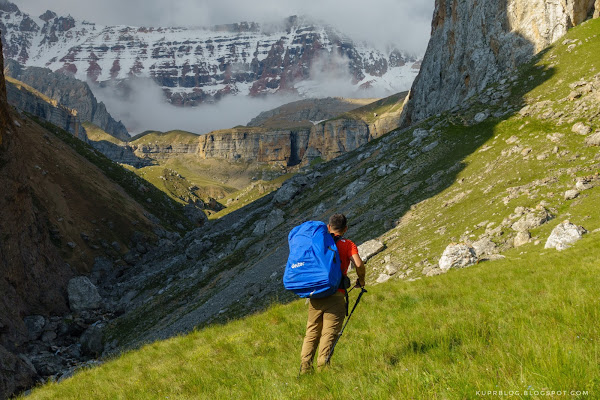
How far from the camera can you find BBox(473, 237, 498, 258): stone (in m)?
18.8

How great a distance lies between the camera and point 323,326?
724 centimetres

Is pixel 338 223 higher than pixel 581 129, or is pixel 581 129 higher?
pixel 338 223

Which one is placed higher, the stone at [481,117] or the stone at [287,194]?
the stone at [481,117]

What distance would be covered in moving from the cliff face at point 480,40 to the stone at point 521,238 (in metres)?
36.7

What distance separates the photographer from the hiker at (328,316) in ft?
23.2

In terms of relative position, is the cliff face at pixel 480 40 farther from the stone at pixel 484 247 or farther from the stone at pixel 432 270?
the stone at pixel 432 270

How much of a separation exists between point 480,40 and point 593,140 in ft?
129

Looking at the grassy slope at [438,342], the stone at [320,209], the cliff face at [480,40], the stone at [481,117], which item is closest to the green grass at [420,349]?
the grassy slope at [438,342]

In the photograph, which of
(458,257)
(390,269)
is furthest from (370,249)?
(458,257)

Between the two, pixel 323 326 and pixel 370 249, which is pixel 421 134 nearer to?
pixel 370 249

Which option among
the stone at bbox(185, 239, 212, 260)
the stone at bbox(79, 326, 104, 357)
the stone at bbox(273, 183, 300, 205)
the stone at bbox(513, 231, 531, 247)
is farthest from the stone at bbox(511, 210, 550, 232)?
the stone at bbox(185, 239, 212, 260)

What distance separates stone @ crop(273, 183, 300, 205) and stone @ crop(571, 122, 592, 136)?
1773 inches

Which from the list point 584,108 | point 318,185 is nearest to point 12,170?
point 318,185

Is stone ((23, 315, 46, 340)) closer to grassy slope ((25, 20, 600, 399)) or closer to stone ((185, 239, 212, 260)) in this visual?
stone ((185, 239, 212, 260))
